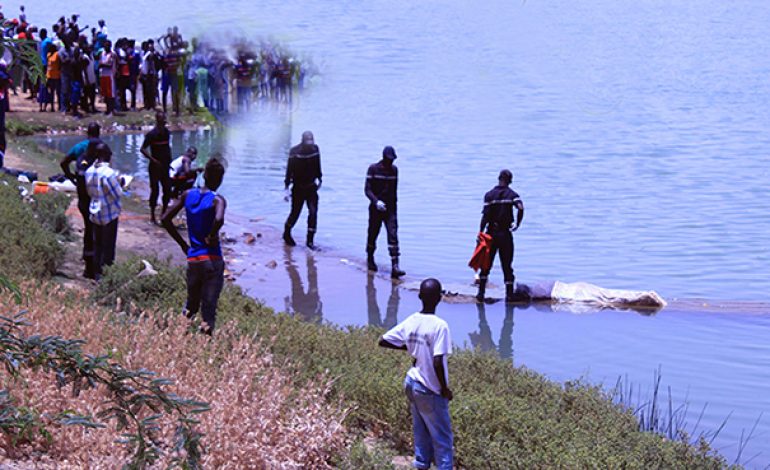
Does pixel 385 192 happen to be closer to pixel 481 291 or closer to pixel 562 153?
pixel 481 291

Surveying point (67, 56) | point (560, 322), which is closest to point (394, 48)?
point (67, 56)

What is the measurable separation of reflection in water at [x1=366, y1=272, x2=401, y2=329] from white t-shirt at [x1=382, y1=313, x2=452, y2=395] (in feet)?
20.7

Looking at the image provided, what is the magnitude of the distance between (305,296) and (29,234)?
12.7 ft

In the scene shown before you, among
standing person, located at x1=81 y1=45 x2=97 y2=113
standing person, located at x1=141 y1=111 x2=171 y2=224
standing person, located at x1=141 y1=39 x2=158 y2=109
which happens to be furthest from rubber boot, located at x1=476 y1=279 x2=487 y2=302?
standing person, located at x1=141 y1=39 x2=158 y2=109

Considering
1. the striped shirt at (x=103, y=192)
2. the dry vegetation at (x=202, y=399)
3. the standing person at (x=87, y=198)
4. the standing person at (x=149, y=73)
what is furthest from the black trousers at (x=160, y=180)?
the standing person at (x=149, y=73)

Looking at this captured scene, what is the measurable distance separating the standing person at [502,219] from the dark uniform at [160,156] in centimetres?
527

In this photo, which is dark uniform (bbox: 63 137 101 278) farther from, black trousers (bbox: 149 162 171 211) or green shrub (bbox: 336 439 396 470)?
green shrub (bbox: 336 439 396 470)

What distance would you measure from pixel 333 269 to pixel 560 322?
4255 millimetres

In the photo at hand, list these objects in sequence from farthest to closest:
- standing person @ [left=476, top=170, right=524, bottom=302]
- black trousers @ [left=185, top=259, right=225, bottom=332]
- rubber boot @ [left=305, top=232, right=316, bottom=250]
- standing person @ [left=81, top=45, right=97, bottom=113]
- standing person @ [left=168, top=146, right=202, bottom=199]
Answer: standing person @ [left=81, top=45, right=97, bottom=113]
rubber boot @ [left=305, top=232, right=316, bottom=250]
standing person @ [left=168, top=146, right=202, bottom=199]
standing person @ [left=476, top=170, right=524, bottom=302]
black trousers @ [left=185, top=259, right=225, bottom=332]

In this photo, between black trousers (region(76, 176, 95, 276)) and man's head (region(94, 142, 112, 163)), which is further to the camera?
black trousers (region(76, 176, 95, 276))

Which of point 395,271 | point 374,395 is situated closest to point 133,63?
point 395,271

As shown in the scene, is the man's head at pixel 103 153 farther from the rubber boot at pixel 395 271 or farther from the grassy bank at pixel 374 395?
the rubber boot at pixel 395 271

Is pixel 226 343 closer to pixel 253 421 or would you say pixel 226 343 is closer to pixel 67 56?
pixel 253 421

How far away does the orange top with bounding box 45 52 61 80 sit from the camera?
31.4m
